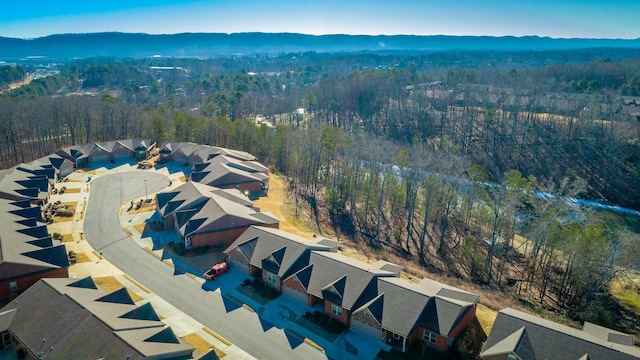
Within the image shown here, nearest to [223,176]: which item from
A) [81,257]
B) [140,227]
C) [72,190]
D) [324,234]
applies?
[140,227]

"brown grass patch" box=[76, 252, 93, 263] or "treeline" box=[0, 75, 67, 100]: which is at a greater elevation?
"treeline" box=[0, 75, 67, 100]

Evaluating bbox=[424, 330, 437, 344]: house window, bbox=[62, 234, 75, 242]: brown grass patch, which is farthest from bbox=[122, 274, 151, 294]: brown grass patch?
bbox=[424, 330, 437, 344]: house window

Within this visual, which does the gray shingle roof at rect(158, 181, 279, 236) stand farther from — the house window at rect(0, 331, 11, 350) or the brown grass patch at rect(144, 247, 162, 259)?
the house window at rect(0, 331, 11, 350)

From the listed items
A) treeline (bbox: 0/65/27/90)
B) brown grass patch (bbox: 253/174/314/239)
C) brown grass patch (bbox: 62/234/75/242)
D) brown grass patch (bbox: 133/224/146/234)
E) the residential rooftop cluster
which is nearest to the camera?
the residential rooftop cluster

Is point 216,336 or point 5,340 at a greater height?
point 5,340

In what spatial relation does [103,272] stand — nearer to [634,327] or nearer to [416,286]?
[416,286]

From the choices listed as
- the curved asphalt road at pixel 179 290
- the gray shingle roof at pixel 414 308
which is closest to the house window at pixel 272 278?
the curved asphalt road at pixel 179 290

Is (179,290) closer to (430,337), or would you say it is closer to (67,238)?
(67,238)
